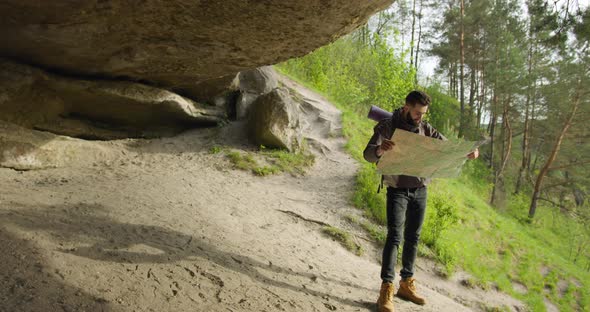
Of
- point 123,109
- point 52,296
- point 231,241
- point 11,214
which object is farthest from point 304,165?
point 52,296

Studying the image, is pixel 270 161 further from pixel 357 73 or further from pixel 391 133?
pixel 357 73

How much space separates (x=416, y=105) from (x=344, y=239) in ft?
10.2

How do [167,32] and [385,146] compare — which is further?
[167,32]

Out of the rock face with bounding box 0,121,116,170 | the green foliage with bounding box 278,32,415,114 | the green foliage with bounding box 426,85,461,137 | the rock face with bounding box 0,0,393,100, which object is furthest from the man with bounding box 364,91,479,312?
the green foliage with bounding box 426,85,461,137

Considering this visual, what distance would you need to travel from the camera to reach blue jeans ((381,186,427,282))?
11.8 feet

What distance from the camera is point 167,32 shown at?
16.1 feet

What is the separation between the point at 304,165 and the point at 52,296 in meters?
6.65

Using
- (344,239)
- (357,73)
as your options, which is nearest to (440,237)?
(344,239)

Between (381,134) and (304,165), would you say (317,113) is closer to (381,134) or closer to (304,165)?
(304,165)

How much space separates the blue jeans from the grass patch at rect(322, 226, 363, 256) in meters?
2.09

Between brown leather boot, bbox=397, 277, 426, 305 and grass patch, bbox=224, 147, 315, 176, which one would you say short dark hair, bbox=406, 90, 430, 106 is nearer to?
brown leather boot, bbox=397, 277, 426, 305

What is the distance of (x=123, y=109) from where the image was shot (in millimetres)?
7359

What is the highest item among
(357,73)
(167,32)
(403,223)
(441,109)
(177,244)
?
(357,73)

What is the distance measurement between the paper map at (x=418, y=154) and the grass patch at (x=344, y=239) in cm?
271
